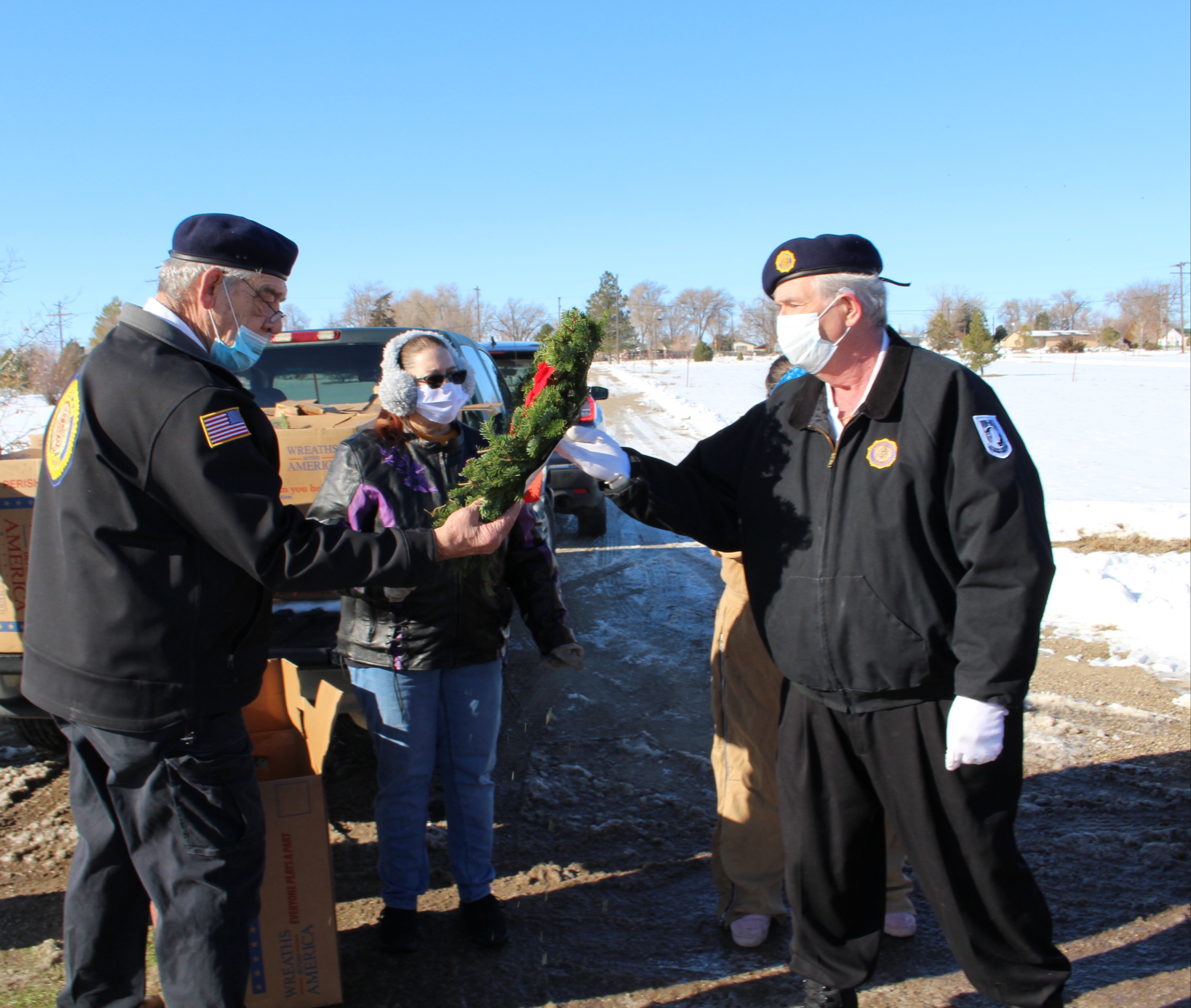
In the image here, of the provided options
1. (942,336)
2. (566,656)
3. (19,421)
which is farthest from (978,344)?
(566,656)

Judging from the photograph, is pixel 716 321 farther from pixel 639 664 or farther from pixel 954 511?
pixel 954 511

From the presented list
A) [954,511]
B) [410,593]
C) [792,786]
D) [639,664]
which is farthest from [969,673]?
[639,664]

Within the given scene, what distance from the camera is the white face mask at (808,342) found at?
246 cm

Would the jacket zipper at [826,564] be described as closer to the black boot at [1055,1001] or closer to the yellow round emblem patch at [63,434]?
the black boot at [1055,1001]

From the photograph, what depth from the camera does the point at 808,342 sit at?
2.47 m

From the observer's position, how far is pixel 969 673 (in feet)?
7.22

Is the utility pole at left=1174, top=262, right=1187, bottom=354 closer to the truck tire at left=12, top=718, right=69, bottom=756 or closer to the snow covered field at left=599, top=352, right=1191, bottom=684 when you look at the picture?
the snow covered field at left=599, top=352, right=1191, bottom=684

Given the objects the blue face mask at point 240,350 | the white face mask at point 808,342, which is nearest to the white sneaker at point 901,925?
the white face mask at point 808,342

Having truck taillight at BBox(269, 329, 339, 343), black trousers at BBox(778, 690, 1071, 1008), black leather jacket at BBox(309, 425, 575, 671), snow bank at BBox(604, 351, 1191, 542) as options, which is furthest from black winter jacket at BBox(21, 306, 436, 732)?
snow bank at BBox(604, 351, 1191, 542)

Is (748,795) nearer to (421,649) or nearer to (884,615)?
(884,615)

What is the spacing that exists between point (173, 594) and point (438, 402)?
116 centimetres

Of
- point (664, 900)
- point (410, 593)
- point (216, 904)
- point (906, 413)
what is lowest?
point (664, 900)

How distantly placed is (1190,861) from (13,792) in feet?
16.6

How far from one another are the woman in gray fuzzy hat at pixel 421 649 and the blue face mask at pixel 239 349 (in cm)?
63
